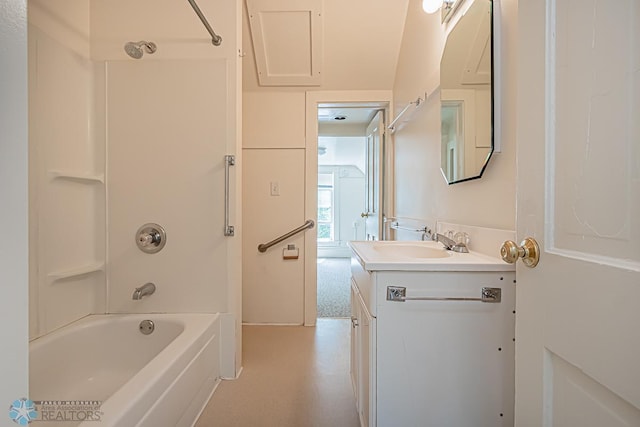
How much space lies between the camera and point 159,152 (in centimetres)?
180

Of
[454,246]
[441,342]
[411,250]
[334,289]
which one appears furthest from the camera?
[334,289]

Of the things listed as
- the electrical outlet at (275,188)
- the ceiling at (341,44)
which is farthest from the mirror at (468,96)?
the electrical outlet at (275,188)

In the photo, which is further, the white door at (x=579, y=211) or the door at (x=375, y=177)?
the door at (x=375, y=177)

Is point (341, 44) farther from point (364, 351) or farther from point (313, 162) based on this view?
point (364, 351)

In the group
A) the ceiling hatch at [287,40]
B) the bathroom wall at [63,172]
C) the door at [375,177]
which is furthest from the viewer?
the door at [375,177]

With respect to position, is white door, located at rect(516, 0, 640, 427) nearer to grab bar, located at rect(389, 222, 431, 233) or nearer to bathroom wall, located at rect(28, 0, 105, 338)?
grab bar, located at rect(389, 222, 431, 233)

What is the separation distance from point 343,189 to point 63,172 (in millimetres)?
5639

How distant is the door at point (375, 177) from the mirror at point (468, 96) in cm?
121

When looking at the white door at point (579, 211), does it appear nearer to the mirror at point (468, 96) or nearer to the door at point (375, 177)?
the mirror at point (468, 96)

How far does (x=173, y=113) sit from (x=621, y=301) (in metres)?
2.01

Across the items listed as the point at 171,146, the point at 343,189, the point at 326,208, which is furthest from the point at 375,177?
the point at 326,208

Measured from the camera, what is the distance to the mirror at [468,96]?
1.23 meters

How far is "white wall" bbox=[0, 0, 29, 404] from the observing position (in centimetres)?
43

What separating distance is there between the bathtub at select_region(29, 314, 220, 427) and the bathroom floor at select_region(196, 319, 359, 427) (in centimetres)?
14
